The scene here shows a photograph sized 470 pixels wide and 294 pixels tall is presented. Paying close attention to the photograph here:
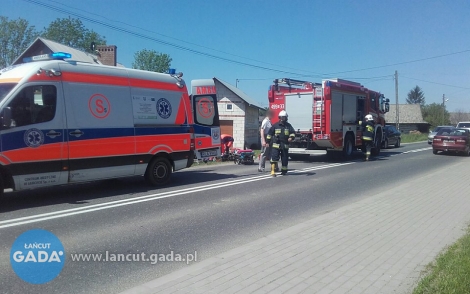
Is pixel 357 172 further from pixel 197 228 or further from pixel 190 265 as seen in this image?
pixel 190 265

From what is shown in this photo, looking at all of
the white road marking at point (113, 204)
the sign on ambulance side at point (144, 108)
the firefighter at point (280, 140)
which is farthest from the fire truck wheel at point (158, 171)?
the firefighter at point (280, 140)

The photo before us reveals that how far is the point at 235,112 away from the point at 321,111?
13113mm

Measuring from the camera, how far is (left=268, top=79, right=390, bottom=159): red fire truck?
17.0 metres

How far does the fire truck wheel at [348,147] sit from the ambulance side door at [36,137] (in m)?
13.2

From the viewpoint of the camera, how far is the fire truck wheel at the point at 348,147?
18.8m

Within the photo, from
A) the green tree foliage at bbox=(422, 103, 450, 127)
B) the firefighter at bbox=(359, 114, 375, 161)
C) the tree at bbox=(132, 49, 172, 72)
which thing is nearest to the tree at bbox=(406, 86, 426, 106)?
the green tree foliage at bbox=(422, 103, 450, 127)

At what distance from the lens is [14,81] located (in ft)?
26.6

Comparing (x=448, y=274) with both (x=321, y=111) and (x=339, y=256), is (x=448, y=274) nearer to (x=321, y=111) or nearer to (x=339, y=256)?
(x=339, y=256)

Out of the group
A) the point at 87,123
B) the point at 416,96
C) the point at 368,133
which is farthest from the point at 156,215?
the point at 416,96

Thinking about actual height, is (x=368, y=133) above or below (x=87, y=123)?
below

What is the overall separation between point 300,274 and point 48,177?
235 inches

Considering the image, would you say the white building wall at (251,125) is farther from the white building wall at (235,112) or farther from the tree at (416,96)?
the tree at (416,96)

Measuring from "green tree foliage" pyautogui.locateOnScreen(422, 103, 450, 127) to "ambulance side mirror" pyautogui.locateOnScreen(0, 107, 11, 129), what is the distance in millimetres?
79296

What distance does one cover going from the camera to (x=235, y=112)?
97.0ft
